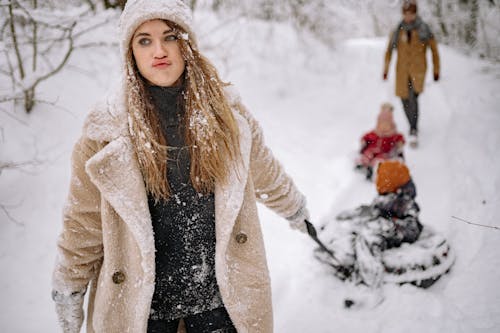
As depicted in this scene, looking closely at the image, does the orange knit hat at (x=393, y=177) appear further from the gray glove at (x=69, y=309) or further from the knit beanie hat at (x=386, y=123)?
the gray glove at (x=69, y=309)

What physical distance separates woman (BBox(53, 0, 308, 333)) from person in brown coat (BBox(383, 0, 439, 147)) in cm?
480

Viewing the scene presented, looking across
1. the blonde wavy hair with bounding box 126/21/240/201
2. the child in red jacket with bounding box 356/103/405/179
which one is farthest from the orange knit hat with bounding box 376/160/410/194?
the blonde wavy hair with bounding box 126/21/240/201

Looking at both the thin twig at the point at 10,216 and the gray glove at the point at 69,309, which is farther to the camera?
the thin twig at the point at 10,216

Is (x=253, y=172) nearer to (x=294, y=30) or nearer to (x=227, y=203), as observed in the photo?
(x=227, y=203)

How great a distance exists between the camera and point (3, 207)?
11.0ft

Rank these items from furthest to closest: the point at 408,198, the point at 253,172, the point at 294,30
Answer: the point at 294,30
the point at 408,198
the point at 253,172

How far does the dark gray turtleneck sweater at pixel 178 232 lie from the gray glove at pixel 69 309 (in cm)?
33

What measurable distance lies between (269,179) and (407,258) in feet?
5.99

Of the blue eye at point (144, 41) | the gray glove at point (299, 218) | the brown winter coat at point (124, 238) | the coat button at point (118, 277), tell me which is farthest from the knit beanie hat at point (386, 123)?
the coat button at point (118, 277)

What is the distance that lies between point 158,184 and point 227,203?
280 mm

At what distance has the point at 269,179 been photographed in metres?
1.73

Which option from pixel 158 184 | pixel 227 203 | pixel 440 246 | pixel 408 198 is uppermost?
pixel 158 184

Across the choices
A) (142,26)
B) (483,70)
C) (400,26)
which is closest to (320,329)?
(142,26)

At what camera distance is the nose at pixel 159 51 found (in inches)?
51.8
